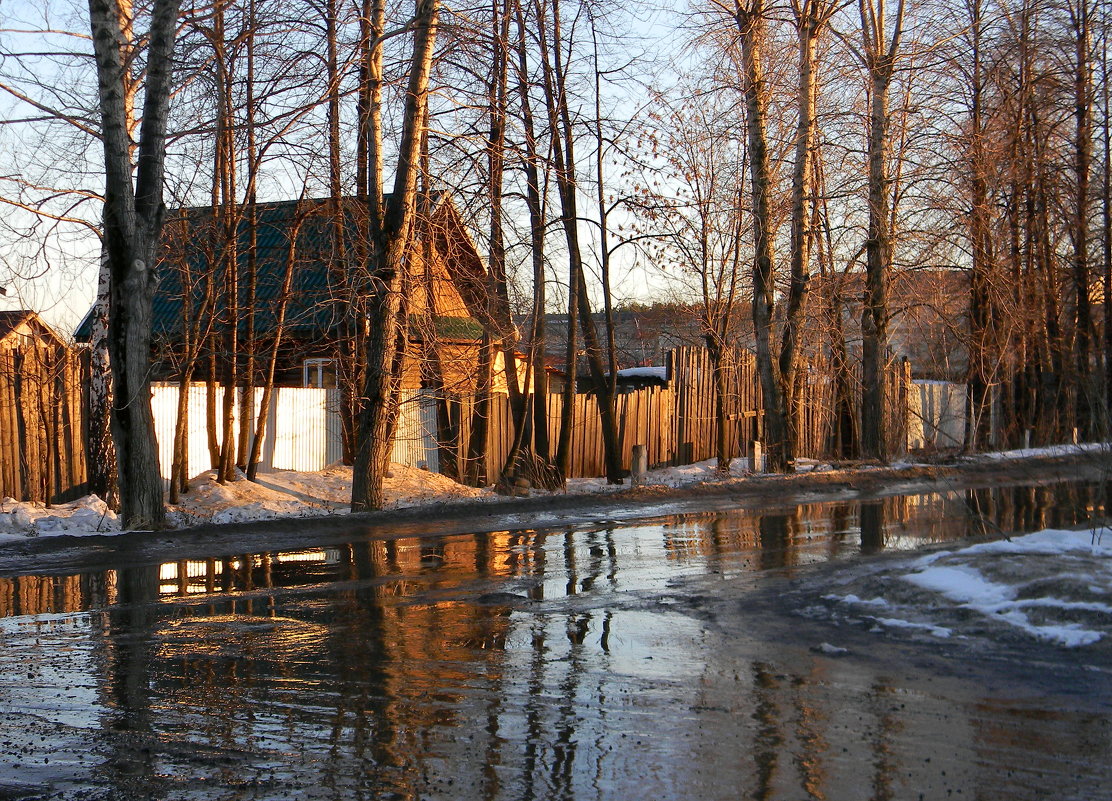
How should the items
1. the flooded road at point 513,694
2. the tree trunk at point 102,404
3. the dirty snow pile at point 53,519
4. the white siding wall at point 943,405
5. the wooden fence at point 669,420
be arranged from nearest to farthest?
the flooded road at point 513,694 → the dirty snow pile at point 53,519 → the tree trunk at point 102,404 → the wooden fence at point 669,420 → the white siding wall at point 943,405

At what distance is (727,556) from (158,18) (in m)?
9.84

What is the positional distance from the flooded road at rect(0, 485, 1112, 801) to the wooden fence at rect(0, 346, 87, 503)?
5.01 meters

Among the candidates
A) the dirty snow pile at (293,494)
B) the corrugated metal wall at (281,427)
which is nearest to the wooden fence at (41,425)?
the corrugated metal wall at (281,427)

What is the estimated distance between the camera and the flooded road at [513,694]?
4.88 metres

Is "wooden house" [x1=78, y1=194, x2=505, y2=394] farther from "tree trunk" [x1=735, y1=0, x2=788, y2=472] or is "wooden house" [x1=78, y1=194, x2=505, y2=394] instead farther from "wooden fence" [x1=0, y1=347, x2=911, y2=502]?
"tree trunk" [x1=735, y1=0, x2=788, y2=472]

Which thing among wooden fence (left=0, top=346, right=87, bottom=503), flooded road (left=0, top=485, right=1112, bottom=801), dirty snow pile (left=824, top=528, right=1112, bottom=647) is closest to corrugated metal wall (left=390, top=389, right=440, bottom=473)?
wooden fence (left=0, top=346, right=87, bottom=503)

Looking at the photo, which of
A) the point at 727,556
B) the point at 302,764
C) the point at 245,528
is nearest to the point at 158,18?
the point at 245,528

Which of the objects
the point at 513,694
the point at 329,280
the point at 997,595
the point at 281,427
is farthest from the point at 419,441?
the point at 513,694

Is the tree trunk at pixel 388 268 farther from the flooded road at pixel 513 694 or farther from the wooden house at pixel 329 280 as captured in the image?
the flooded road at pixel 513 694

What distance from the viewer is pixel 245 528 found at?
1452cm

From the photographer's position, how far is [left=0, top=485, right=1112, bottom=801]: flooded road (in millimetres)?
4875

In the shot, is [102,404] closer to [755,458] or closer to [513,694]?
[513,694]

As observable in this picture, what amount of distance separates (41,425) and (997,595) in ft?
43.3

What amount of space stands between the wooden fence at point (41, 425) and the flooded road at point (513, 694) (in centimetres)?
501
